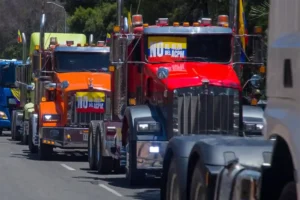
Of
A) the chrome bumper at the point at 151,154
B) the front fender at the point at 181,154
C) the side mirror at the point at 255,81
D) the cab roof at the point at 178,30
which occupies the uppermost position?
the cab roof at the point at 178,30

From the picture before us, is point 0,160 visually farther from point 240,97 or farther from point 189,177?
point 189,177

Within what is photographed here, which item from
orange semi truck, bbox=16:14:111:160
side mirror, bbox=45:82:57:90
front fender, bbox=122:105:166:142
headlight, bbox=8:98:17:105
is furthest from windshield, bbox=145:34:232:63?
headlight, bbox=8:98:17:105

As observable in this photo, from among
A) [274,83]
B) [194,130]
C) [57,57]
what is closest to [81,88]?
[57,57]

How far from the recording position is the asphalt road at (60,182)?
49.6 feet

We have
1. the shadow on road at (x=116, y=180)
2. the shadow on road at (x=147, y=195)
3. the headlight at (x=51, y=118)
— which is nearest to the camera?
the shadow on road at (x=147, y=195)

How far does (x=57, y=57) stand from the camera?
22984 millimetres

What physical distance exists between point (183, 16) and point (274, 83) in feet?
86.4

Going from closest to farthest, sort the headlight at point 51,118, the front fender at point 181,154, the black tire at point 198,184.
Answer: the black tire at point 198,184 → the front fender at point 181,154 → the headlight at point 51,118

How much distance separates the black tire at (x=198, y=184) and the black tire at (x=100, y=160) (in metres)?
9.25

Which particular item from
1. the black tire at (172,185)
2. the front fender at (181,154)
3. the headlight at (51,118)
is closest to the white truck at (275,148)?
the front fender at (181,154)

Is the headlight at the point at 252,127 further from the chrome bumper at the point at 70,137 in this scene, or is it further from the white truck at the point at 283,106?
the white truck at the point at 283,106

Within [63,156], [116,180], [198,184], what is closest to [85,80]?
[63,156]

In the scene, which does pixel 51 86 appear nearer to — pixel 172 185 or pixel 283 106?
pixel 172 185

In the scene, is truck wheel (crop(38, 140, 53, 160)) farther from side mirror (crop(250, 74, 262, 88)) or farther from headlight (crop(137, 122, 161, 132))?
side mirror (crop(250, 74, 262, 88))
